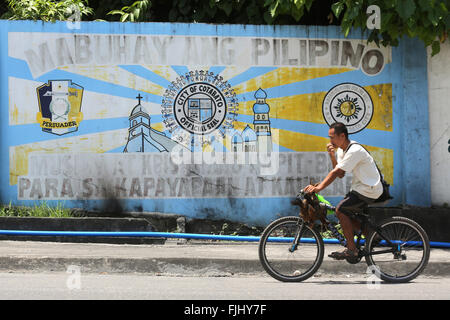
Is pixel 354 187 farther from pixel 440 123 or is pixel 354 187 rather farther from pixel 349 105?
pixel 440 123

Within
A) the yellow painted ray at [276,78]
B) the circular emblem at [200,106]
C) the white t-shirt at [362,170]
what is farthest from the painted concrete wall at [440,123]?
the white t-shirt at [362,170]

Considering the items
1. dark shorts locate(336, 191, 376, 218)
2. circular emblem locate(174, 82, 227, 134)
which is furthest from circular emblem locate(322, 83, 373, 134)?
dark shorts locate(336, 191, 376, 218)

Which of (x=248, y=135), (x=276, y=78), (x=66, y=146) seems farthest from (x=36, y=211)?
(x=276, y=78)

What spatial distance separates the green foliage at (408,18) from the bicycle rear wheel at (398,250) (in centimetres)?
319

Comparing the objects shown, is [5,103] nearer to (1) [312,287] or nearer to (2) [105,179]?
(2) [105,179]

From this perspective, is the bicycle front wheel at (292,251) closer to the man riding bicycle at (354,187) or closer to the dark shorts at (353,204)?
the man riding bicycle at (354,187)

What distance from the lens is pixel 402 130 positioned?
9.29m

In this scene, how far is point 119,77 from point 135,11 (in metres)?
1.10

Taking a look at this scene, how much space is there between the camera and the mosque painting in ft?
30.1

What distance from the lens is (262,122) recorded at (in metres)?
9.21

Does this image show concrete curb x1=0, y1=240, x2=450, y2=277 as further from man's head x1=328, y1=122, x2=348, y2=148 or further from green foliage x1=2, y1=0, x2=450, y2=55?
green foliage x1=2, y1=0, x2=450, y2=55

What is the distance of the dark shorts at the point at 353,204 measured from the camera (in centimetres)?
641

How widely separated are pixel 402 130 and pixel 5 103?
5892 millimetres

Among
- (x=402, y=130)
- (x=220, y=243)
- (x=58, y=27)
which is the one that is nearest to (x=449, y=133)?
(x=402, y=130)
